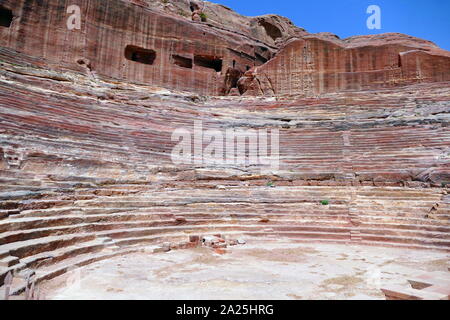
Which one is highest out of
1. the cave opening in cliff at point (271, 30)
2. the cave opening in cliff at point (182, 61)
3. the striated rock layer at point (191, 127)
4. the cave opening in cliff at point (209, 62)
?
the cave opening in cliff at point (271, 30)

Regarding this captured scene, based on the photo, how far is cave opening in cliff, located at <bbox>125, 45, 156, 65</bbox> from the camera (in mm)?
17938

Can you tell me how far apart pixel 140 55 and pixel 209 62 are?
157 inches

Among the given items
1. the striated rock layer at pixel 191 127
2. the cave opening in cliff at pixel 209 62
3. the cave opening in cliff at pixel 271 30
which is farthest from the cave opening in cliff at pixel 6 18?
the cave opening in cliff at pixel 271 30

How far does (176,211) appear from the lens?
25.0ft

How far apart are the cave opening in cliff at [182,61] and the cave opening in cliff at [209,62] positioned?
0.54 m

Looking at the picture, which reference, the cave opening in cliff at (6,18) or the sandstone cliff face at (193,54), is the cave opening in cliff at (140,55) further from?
the cave opening in cliff at (6,18)

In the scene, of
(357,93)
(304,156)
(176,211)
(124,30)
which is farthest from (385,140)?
(124,30)

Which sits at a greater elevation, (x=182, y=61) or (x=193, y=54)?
(x=193, y=54)

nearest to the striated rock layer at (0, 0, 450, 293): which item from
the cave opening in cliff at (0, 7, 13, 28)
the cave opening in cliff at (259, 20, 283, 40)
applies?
the cave opening in cliff at (0, 7, 13, 28)

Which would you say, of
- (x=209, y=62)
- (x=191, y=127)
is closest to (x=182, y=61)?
(x=209, y=62)

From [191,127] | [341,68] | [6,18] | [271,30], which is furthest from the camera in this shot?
[271,30]

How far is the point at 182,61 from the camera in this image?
18953 mm

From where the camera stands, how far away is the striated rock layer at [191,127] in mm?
6551

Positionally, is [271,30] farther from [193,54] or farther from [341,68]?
[341,68]
